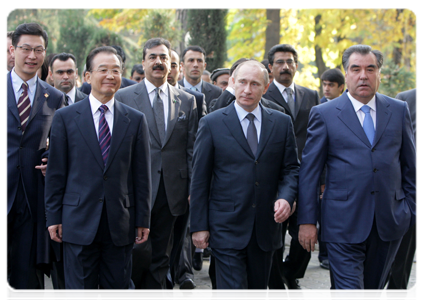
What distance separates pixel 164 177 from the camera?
18.6 ft

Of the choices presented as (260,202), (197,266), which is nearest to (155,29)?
(197,266)

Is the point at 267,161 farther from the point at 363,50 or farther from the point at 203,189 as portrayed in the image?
the point at 363,50

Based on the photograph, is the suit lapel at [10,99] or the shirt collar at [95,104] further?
the suit lapel at [10,99]

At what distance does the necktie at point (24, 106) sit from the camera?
4902 millimetres

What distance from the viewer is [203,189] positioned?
4508mm

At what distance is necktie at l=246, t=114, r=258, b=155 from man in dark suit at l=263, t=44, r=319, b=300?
1.68 meters

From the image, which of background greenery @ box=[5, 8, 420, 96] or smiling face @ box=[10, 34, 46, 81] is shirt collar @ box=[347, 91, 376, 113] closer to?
smiling face @ box=[10, 34, 46, 81]

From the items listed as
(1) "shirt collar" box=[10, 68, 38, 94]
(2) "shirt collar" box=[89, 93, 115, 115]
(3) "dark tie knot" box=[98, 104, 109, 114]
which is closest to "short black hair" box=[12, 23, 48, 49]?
(1) "shirt collar" box=[10, 68, 38, 94]

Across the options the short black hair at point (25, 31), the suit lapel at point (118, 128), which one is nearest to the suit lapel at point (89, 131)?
the suit lapel at point (118, 128)

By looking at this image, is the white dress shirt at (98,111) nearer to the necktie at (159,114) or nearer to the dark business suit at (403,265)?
the necktie at (159,114)

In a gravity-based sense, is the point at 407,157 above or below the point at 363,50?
below

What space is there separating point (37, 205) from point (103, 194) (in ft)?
2.56

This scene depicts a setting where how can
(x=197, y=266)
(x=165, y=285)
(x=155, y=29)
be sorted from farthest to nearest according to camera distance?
(x=155, y=29)
(x=197, y=266)
(x=165, y=285)

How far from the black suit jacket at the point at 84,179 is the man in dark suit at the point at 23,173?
0.49 m
